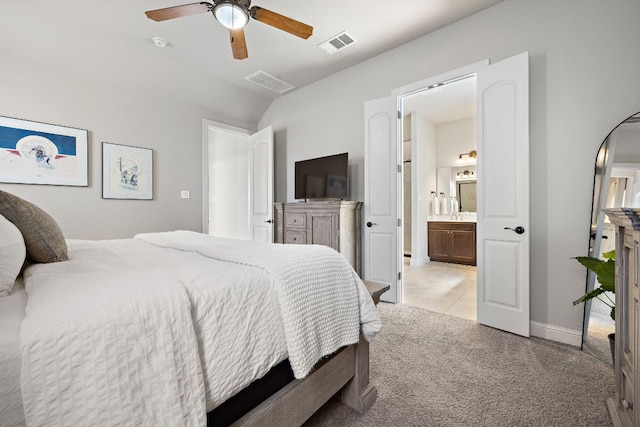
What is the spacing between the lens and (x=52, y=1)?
240cm

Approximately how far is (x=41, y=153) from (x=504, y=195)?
177 inches

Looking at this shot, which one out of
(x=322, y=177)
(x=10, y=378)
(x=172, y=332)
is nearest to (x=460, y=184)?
(x=322, y=177)

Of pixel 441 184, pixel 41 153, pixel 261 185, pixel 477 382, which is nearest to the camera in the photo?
pixel 477 382

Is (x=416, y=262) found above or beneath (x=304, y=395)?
beneath

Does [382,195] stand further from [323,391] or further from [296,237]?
[323,391]

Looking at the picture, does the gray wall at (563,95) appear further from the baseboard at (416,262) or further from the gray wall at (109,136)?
the gray wall at (109,136)

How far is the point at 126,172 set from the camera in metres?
3.40

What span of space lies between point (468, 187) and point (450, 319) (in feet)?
12.5

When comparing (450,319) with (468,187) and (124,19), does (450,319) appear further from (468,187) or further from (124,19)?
(124,19)

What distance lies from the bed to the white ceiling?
238 centimetres

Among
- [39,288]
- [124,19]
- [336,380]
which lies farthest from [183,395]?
[124,19]

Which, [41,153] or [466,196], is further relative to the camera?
[466,196]

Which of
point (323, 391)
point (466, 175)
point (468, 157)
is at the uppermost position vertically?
point (468, 157)

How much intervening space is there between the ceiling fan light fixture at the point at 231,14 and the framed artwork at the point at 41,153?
2228mm
